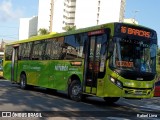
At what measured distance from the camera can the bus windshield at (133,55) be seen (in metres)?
14.7

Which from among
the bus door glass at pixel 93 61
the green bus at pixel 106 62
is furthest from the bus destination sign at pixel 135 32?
the bus door glass at pixel 93 61

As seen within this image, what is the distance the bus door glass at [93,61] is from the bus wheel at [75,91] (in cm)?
89

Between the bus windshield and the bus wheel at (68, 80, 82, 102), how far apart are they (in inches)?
106

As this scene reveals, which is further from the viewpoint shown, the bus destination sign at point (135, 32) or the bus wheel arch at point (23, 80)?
the bus wheel arch at point (23, 80)

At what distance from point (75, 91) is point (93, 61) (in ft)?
6.73

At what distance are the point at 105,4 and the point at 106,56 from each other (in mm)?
120760

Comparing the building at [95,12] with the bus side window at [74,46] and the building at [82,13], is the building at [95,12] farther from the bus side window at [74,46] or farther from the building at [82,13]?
the bus side window at [74,46]

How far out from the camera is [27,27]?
157375 millimetres

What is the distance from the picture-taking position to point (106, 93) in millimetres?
14688

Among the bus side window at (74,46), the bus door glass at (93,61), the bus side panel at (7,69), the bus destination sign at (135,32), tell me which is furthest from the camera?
the bus side panel at (7,69)

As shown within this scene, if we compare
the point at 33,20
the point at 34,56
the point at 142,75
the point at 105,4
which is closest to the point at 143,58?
the point at 142,75

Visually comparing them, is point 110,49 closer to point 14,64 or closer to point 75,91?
point 75,91

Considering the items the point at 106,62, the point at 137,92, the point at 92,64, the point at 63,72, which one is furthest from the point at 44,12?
the point at 137,92

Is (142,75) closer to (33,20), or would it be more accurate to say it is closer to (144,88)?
(144,88)
